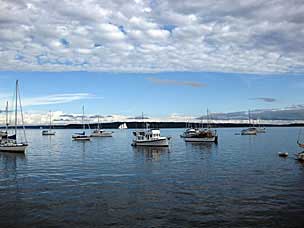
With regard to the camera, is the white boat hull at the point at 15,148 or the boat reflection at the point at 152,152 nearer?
the boat reflection at the point at 152,152

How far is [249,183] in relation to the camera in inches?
1449

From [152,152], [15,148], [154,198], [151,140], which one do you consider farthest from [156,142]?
[154,198]

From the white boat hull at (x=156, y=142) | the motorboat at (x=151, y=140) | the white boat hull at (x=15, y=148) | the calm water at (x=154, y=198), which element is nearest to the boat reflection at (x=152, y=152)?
the white boat hull at (x=156, y=142)

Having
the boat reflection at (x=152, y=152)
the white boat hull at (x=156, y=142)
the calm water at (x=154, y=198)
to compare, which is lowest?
the calm water at (x=154, y=198)

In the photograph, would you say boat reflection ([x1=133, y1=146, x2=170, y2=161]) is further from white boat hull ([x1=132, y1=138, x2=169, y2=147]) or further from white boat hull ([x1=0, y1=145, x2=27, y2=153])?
white boat hull ([x1=0, y1=145, x2=27, y2=153])

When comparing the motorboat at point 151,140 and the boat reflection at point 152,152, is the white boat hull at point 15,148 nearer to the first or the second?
the boat reflection at point 152,152

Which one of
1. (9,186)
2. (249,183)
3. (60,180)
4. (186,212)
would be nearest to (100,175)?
(60,180)

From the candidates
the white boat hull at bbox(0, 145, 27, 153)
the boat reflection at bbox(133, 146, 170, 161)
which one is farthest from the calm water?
the white boat hull at bbox(0, 145, 27, 153)

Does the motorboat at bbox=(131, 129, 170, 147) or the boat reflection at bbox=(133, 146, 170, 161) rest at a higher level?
the motorboat at bbox=(131, 129, 170, 147)

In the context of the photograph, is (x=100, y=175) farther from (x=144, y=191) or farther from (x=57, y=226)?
(x=57, y=226)

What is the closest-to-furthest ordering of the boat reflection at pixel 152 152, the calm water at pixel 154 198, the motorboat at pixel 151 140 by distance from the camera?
the calm water at pixel 154 198 → the boat reflection at pixel 152 152 → the motorboat at pixel 151 140

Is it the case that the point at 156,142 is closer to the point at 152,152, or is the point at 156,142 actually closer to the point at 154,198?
the point at 152,152

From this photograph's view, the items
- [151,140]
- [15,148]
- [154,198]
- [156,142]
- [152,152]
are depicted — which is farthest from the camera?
[151,140]

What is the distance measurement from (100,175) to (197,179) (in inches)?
482
